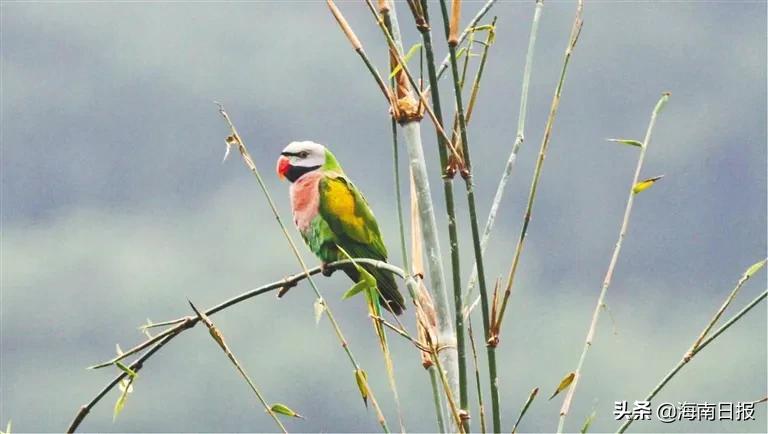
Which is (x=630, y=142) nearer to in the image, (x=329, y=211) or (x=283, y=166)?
(x=329, y=211)

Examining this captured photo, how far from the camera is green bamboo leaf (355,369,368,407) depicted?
4.52 ft

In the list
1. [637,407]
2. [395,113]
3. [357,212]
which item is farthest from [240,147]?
[357,212]

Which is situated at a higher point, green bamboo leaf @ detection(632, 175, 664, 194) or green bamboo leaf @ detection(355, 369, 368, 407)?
green bamboo leaf @ detection(632, 175, 664, 194)

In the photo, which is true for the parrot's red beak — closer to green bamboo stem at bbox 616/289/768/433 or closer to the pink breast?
the pink breast

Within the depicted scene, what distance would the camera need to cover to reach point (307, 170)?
3219 millimetres

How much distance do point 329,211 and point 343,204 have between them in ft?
0.19

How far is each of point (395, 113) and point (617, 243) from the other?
455 mm

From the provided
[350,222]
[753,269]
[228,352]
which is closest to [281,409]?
[228,352]

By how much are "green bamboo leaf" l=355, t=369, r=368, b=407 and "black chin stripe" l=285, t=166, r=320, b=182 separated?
→ 1.89 meters

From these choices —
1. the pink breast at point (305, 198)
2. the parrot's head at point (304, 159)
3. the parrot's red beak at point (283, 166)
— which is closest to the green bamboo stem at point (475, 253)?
the pink breast at point (305, 198)

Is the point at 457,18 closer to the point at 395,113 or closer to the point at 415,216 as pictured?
the point at 395,113

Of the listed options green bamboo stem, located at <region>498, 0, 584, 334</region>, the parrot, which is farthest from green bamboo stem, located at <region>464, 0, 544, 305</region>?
the parrot

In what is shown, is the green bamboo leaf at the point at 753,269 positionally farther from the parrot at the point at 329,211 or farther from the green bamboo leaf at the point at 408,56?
the parrot at the point at 329,211

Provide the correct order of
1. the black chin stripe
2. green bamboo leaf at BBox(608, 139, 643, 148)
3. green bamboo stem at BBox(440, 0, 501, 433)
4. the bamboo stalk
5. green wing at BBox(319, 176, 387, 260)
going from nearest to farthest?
1. green bamboo stem at BBox(440, 0, 501, 433)
2. the bamboo stalk
3. green bamboo leaf at BBox(608, 139, 643, 148)
4. green wing at BBox(319, 176, 387, 260)
5. the black chin stripe
